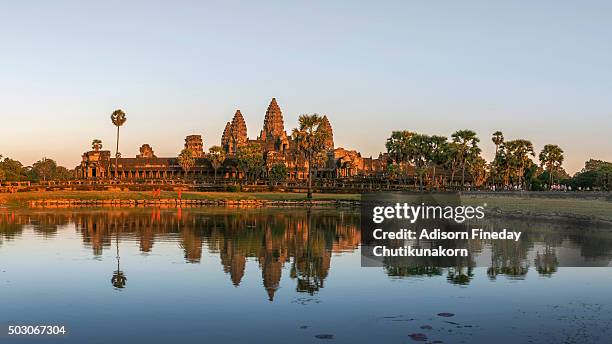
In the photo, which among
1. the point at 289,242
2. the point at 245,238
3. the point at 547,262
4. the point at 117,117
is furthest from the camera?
the point at 117,117

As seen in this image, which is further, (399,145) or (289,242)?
(399,145)

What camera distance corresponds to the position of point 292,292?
2178 cm

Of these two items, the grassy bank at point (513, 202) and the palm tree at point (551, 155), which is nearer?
the grassy bank at point (513, 202)

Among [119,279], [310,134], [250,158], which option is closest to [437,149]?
[310,134]

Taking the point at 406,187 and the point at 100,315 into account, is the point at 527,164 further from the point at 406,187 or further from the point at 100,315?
the point at 100,315

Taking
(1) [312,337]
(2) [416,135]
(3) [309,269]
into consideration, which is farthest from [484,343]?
(2) [416,135]

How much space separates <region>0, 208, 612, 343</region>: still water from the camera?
53.6 ft

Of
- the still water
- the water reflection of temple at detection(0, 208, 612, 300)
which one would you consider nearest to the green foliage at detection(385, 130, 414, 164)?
the water reflection of temple at detection(0, 208, 612, 300)

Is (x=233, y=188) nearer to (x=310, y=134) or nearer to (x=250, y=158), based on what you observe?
(x=310, y=134)

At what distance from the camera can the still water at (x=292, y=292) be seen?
16.3m

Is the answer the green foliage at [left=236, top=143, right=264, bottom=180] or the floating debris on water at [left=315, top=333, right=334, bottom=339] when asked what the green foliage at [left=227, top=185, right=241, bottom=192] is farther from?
the floating debris on water at [left=315, top=333, right=334, bottom=339]

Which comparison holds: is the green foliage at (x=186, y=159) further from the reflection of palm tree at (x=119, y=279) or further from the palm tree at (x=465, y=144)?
the reflection of palm tree at (x=119, y=279)

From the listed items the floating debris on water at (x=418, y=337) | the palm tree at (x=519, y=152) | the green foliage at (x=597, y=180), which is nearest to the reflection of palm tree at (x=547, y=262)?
the floating debris on water at (x=418, y=337)

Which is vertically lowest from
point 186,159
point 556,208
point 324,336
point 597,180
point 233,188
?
point 324,336
